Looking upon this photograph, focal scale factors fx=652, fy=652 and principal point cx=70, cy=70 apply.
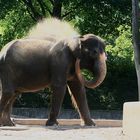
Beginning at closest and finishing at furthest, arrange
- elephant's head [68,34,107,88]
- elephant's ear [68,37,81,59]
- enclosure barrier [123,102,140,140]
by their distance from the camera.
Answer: enclosure barrier [123,102,140,140], elephant's ear [68,37,81,59], elephant's head [68,34,107,88]

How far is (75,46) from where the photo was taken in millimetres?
13672

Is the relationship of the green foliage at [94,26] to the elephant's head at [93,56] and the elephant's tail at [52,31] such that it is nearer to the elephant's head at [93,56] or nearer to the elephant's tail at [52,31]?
the elephant's tail at [52,31]

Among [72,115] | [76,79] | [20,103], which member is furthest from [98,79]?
[20,103]

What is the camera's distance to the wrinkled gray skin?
13.8 metres

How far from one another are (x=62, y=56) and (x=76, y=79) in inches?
30.3

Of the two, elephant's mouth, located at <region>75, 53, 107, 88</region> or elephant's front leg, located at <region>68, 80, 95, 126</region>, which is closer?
elephant's mouth, located at <region>75, 53, 107, 88</region>

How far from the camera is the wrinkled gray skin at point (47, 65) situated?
45.4ft

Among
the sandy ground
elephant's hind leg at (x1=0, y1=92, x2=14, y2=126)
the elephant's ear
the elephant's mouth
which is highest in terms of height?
Answer: the elephant's ear

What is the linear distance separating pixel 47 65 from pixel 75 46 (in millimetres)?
755

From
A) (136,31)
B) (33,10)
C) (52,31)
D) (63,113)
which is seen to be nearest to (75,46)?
(52,31)

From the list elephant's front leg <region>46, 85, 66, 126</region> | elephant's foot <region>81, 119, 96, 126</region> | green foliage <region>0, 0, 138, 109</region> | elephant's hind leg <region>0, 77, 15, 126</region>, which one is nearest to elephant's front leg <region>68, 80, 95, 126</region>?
elephant's foot <region>81, 119, 96, 126</region>

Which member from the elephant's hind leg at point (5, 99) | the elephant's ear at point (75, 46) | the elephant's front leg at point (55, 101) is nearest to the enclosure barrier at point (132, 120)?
the elephant's ear at point (75, 46)

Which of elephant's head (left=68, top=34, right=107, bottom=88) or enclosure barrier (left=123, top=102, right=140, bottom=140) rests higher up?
elephant's head (left=68, top=34, right=107, bottom=88)

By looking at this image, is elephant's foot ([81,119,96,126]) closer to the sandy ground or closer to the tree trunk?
the sandy ground
